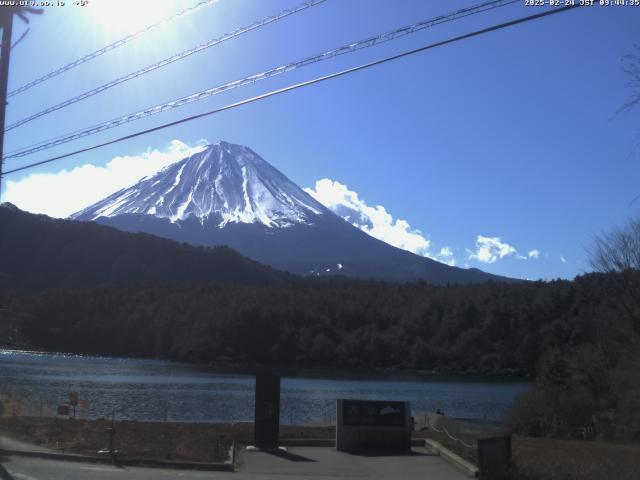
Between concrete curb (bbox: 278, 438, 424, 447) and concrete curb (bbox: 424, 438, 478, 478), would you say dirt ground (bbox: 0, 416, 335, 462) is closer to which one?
concrete curb (bbox: 278, 438, 424, 447)

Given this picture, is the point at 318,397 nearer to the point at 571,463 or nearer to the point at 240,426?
the point at 240,426

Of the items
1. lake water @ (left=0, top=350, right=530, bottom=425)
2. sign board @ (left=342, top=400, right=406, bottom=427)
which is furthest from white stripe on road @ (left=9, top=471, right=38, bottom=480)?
lake water @ (left=0, top=350, right=530, bottom=425)

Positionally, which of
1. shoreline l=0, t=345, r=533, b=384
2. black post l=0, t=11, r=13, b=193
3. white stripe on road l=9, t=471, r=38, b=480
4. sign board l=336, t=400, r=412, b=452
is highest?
black post l=0, t=11, r=13, b=193

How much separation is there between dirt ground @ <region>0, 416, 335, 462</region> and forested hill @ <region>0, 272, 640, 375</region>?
273ft

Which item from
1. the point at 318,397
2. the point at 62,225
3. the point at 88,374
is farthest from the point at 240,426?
the point at 62,225

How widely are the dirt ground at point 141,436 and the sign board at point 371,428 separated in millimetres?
2846

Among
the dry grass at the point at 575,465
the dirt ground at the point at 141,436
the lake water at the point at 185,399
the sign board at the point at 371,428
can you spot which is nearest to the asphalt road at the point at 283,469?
the sign board at the point at 371,428

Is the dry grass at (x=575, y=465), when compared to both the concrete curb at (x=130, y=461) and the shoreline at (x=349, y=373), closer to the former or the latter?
the concrete curb at (x=130, y=461)

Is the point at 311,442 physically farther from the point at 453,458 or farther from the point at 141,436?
the point at 453,458

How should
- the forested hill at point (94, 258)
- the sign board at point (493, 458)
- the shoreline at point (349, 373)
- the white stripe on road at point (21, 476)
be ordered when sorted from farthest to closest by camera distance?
the forested hill at point (94, 258), the shoreline at point (349, 373), the sign board at point (493, 458), the white stripe on road at point (21, 476)

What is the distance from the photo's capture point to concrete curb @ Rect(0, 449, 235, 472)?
16.0 meters

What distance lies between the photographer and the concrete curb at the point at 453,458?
15.8 m

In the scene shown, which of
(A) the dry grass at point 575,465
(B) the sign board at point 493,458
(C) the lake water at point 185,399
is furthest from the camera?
(C) the lake water at point 185,399

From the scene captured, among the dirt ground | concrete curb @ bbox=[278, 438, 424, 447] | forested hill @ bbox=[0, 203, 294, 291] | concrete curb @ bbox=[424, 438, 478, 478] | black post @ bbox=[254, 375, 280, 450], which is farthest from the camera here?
forested hill @ bbox=[0, 203, 294, 291]
